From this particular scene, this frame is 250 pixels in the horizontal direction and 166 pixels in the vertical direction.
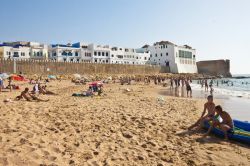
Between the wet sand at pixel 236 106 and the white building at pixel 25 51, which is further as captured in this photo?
the white building at pixel 25 51

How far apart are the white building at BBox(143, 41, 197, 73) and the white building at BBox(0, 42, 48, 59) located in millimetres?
35062

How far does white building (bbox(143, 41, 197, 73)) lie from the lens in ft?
258

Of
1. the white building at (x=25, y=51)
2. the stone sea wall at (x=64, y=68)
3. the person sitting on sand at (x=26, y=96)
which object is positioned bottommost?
the person sitting on sand at (x=26, y=96)

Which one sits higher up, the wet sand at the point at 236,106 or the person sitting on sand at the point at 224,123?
the person sitting on sand at the point at 224,123

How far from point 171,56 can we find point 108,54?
20531 mm

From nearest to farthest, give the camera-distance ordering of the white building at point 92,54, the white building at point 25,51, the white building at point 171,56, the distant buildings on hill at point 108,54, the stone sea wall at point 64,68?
the stone sea wall at point 64,68 < the white building at point 25,51 < the distant buildings on hill at point 108,54 < the white building at point 92,54 < the white building at point 171,56

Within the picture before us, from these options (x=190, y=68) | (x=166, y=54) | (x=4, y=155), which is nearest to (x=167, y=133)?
(x=4, y=155)

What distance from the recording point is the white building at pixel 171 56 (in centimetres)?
7875

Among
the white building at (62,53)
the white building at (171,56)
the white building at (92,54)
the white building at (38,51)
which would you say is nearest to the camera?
the white building at (38,51)

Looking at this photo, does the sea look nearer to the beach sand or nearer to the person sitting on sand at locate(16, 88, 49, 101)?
the beach sand

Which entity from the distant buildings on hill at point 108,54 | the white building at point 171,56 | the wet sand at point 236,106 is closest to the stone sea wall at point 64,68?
the distant buildings on hill at point 108,54

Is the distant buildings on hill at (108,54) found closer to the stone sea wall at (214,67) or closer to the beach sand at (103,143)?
the stone sea wall at (214,67)

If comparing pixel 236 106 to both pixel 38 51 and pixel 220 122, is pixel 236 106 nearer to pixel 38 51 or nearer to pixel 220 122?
pixel 220 122

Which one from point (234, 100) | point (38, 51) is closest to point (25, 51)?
point (38, 51)
